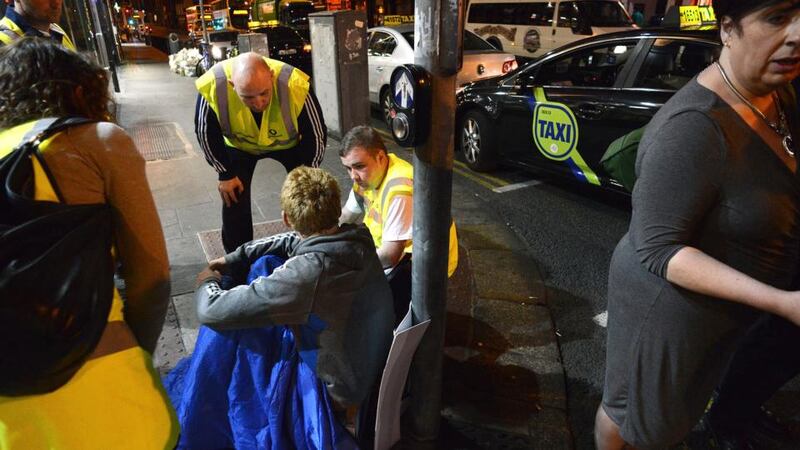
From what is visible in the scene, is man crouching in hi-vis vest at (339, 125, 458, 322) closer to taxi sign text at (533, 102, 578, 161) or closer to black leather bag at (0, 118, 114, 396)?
black leather bag at (0, 118, 114, 396)

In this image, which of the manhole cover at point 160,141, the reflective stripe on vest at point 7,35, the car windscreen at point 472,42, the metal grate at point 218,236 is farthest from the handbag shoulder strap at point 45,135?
the car windscreen at point 472,42

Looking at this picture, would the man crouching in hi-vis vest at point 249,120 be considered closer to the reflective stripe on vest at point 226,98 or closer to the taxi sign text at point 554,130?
the reflective stripe on vest at point 226,98

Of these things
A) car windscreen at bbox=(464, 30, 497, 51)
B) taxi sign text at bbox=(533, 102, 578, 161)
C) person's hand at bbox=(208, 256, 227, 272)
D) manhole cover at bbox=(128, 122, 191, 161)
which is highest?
car windscreen at bbox=(464, 30, 497, 51)

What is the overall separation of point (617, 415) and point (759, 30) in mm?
1161

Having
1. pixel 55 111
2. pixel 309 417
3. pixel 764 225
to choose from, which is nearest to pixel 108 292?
pixel 55 111

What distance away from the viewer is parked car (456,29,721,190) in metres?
4.30

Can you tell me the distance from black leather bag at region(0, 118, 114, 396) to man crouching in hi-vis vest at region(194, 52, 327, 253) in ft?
6.33

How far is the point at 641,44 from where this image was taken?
448cm

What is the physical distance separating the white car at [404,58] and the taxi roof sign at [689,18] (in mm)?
2495

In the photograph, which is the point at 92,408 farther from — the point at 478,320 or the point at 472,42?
the point at 472,42

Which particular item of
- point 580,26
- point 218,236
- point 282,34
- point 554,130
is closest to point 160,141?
point 218,236

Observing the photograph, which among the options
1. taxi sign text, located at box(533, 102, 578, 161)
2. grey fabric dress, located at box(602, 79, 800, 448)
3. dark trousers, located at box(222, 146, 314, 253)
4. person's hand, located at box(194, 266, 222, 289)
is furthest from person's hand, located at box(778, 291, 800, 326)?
taxi sign text, located at box(533, 102, 578, 161)

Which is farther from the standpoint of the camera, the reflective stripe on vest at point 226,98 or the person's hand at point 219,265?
the reflective stripe on vest at point 226,98

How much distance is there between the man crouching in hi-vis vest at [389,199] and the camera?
2430mm
